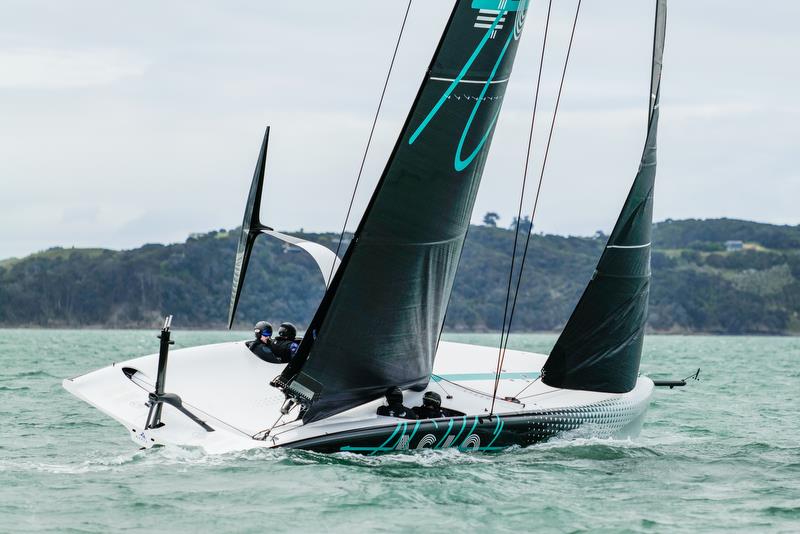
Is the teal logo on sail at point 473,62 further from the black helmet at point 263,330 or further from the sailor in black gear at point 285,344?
the black helmet at point 263,330

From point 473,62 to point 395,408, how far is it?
3098mm

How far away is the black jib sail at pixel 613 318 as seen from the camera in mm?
12312

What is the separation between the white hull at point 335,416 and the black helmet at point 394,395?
0.24 meters

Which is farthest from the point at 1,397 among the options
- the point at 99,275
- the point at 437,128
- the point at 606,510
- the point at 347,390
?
the point at 99,275

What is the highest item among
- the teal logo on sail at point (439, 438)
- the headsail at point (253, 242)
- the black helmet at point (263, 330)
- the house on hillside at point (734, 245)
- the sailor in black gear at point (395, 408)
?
the house on hillside at point (734, 245)

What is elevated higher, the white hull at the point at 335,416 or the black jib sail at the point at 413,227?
the black jib sail at the point at 413,227

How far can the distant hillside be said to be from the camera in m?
104

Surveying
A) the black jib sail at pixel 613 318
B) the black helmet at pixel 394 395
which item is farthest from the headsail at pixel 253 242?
the black helmet at pixel 394 395

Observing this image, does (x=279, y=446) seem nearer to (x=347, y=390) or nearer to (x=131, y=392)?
(x=347, y=390)

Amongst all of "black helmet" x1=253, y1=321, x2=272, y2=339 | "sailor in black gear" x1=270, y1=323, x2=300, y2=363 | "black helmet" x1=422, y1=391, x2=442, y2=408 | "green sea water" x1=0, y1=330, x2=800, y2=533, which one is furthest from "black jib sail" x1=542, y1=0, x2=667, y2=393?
"black helmet" x1=253, y1=321, x2=272, y2=339

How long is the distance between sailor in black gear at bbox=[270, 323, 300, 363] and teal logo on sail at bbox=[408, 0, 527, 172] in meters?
3.01

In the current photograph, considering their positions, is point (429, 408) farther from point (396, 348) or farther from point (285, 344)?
point (285, 344)

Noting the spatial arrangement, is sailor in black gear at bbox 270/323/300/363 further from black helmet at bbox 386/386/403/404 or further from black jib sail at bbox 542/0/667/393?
black jib sail at bbox 542/0/667/393

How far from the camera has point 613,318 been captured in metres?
12.4
